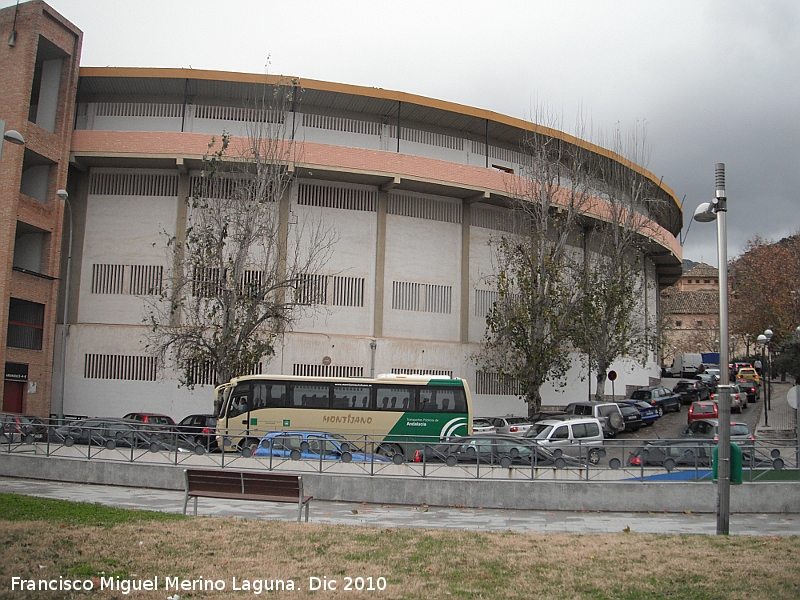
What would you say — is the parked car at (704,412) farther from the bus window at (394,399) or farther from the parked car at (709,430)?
the bus window at (394,399)

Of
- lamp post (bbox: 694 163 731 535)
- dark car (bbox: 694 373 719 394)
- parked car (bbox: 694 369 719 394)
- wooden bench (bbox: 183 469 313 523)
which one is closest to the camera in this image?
wooden bench (bbox: 183 469 313 523)

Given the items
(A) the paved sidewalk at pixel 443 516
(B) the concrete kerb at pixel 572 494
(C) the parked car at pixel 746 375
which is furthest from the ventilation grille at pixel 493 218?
(C) the parked car at pixel 746 375

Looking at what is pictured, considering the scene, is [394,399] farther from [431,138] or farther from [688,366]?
[688,366]

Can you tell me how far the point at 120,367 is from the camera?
33344 mm

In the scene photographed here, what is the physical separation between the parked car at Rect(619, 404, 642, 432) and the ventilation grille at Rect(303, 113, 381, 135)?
700 inches

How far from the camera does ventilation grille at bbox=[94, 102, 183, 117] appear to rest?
35531 mm

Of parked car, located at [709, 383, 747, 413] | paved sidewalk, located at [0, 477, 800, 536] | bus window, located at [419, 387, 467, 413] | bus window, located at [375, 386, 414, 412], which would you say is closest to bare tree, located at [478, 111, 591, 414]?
bus window, located at [419, 387, 467, 413]

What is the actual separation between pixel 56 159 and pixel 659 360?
49.4 metres

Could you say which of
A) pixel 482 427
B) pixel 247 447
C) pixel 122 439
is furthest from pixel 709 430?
pixel 122 439

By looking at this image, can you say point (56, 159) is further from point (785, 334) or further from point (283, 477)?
point (785, 334)

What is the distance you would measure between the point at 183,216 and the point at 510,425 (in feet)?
57.6

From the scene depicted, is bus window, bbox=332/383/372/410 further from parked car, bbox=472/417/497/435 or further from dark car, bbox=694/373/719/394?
dark car, bbox=694/373/719/394

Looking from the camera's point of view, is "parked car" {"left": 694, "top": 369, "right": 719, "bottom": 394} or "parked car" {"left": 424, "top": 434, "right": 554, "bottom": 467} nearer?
"parked car" {"left": 424, "top": 434, "right": 554, "bottom": 467}

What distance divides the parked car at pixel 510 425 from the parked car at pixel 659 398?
36.2ft
